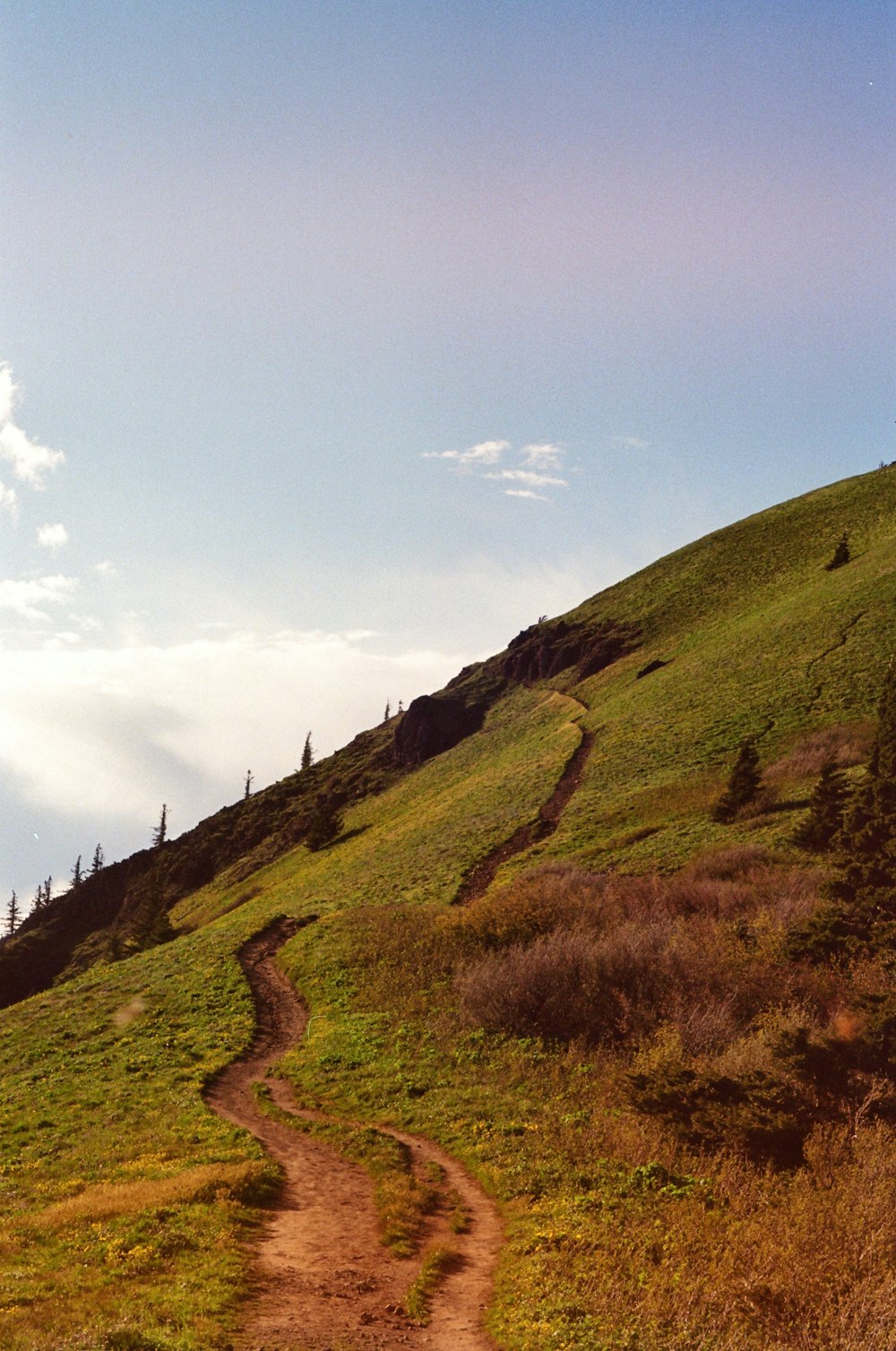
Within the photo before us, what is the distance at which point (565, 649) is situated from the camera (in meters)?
102

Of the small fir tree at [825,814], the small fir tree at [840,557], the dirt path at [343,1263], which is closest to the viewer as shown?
the dirt path at [343,1263]

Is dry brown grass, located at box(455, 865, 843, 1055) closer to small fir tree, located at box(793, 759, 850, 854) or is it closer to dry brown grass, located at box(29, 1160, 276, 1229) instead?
small fir tree, located at box(793, 759, 850, 854)

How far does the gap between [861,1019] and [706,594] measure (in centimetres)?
8214

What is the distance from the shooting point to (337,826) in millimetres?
79562

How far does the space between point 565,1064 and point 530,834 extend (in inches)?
1097

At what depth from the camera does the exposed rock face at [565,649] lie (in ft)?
309

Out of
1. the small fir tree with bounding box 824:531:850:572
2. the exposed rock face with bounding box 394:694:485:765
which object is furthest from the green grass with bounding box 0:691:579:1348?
the small fir tree with bounding box 824:531:850:572

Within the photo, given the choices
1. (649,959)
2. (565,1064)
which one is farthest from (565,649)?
(565,1064)

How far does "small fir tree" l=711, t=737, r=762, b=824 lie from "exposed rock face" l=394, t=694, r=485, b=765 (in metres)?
56.8

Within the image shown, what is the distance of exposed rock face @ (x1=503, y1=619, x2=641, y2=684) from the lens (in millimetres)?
94188

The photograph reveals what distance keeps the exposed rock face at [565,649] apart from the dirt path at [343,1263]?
250 feet

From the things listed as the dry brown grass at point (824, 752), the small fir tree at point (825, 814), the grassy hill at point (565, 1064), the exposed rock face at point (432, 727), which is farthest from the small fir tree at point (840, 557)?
the small fir tree at point (825, 814)

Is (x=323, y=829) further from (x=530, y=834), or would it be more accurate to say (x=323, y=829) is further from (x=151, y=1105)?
(x=151, y=1105)

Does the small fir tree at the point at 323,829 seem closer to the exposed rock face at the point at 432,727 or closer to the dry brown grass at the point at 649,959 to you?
the exposed rock face at the point at 432,727
